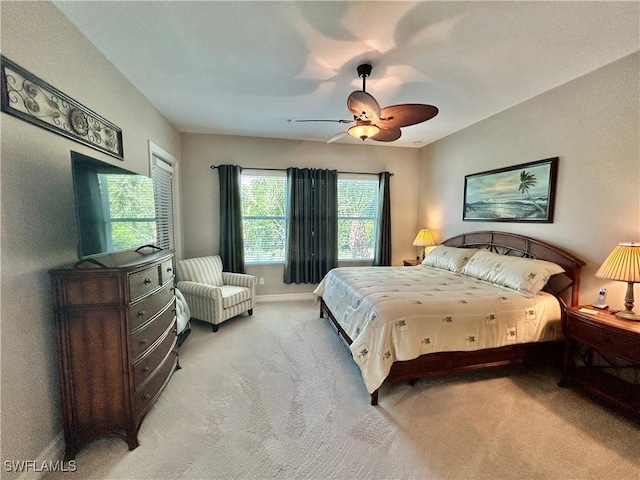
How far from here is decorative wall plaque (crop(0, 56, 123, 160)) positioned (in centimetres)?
132

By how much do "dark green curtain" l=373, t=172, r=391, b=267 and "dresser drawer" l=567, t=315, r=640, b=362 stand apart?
9.01 feet

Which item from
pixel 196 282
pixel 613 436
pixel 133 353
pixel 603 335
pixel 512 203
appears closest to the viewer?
pixel 133 353

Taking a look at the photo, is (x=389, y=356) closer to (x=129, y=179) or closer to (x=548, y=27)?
(x=129, y=179)

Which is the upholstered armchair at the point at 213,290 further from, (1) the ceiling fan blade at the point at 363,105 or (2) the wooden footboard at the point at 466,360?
(1) the ceiling fan blade at the point at 363,105

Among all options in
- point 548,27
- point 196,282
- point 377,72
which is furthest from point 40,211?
point 548,27

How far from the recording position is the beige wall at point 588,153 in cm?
214

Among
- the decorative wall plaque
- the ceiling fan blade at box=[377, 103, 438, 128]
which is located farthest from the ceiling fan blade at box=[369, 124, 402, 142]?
the decorative wall plaque

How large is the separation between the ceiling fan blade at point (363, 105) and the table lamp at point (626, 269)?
2.07m

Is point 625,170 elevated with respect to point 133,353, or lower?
elevated

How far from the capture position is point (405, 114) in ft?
7.23

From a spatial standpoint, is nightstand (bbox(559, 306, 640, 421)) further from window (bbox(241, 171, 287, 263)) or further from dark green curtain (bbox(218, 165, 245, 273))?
dark green curtain (bbox(218, 165, 245, 273))

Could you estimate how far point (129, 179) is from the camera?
2.00 metres

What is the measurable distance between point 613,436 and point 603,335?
0.65 metres

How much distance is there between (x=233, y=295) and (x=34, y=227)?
7.26 ft
